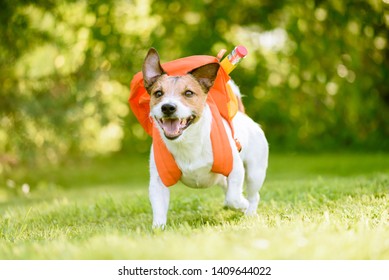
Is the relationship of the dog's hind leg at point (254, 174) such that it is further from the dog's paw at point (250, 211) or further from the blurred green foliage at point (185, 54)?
the blurred green foliage at point (185, 54)

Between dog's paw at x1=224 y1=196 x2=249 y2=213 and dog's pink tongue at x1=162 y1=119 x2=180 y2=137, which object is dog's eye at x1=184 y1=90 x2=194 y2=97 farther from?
dog's paw at x1=224 y1=196 x2=249 y2=213

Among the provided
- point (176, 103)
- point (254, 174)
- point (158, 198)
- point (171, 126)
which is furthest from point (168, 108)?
point (254, 174)

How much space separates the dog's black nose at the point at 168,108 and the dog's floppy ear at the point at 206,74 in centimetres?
53

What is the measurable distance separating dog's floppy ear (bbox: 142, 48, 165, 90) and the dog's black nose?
0.52 m

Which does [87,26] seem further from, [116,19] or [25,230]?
[25,230]

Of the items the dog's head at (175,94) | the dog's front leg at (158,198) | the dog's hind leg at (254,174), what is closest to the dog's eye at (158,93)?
the dog's head at (175,94)

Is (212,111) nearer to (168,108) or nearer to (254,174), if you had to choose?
(168,108)

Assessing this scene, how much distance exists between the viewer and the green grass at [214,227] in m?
3.36

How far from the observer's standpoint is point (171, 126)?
15.1 feet

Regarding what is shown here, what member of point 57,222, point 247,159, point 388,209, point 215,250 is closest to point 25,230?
point 57,222

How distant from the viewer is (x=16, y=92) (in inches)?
442

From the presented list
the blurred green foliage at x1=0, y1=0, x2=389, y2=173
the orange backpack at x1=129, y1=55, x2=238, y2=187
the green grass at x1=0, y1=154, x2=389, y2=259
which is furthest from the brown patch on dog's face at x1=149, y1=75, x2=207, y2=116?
the blurred green foliage at x1=0, y1=0, x2=389, y2=173

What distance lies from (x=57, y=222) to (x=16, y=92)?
19.9 feet

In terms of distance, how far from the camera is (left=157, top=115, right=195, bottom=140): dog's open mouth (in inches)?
180
